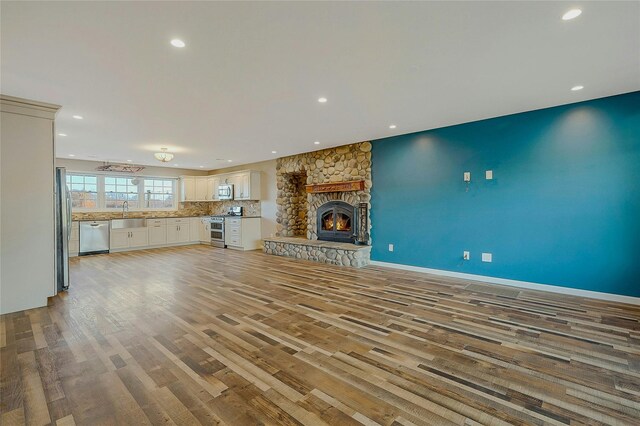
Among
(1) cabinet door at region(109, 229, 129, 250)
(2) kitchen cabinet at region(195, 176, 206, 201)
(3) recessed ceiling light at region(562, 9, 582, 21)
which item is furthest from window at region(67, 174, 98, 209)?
(3) recessed ceiling light at region(562, 9, 582, 21)

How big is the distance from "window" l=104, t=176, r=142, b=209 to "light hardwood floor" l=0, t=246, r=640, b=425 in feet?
17.1

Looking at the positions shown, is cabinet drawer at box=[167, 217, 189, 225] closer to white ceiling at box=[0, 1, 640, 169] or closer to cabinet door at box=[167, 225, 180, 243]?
cabinet door at box=[167, 225, 180, 243]

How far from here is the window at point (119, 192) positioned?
776 cm

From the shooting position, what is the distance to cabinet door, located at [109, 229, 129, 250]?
762 cm

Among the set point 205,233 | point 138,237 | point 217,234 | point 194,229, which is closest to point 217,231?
point 217,234

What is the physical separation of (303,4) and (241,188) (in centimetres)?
690

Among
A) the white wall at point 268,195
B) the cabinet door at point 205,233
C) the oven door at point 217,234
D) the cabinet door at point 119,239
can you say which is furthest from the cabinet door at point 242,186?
the cabinet door at point 119,239

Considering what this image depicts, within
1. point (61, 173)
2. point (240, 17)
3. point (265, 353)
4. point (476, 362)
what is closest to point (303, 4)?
point (240, 17)

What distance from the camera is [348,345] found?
2400mm

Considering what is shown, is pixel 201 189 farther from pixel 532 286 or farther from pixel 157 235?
pixel 532 286

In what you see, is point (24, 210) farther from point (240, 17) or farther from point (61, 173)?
point (240, 17)

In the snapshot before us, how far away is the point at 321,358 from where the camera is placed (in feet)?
7.23

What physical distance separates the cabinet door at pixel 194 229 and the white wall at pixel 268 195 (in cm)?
264

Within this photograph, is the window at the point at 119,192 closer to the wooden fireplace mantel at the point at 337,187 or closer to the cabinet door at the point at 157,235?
the cabinet door at the point at 157,235
